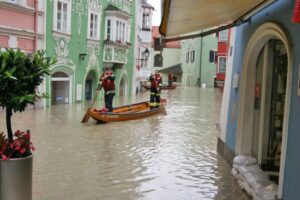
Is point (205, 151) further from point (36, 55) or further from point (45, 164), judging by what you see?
point (36, 55)

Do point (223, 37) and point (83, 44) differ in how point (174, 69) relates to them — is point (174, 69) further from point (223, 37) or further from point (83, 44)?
point (83, 44)

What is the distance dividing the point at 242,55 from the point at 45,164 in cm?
436

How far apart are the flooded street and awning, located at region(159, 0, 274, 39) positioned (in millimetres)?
2545

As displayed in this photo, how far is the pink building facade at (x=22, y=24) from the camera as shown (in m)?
17.4

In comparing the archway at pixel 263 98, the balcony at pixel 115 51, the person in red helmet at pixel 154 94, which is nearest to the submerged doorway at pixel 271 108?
the archway at pixel 263 98

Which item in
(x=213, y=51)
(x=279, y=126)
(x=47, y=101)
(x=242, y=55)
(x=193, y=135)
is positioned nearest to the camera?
(x=279, y=126)

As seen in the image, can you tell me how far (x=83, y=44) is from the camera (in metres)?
24.3

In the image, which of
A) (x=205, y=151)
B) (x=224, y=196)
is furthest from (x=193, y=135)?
(x=224, y=196)

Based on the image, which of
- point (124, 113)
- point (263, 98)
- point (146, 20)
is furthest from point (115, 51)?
point (263, 98)

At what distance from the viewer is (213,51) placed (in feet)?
185

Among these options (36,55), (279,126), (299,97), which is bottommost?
(279,126)

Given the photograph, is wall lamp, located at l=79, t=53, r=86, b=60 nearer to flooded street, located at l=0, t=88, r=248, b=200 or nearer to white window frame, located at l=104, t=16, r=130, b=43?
white window frame, located at l=104, t=16, r=130, b=43

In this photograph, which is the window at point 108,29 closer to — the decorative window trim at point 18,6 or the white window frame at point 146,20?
the decorative window trim at point 18,6

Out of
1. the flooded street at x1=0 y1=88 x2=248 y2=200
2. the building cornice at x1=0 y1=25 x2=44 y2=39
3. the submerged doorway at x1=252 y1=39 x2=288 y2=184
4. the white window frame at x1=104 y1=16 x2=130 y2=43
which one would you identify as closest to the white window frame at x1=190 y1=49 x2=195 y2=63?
the white window frame at x1=104 y1=16 x2=130 y2=43
